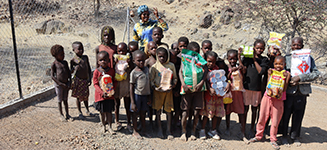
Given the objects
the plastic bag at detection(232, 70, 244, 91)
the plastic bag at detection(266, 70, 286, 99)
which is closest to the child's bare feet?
the plastic bag at detection(232, 70, 244, 91)

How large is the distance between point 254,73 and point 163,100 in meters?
1.44

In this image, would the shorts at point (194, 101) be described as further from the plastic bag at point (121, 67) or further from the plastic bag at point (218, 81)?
the plastic bag at point (121, 67)

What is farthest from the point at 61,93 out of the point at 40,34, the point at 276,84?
the point at 40,34

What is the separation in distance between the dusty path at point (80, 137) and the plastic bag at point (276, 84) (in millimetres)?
889

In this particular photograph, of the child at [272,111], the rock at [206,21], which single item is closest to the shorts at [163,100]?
the child at [272,111]

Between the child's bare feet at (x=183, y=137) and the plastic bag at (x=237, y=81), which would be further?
the child's bare feet at (x=183, y=137)

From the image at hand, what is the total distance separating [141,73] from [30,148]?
6.13 ft

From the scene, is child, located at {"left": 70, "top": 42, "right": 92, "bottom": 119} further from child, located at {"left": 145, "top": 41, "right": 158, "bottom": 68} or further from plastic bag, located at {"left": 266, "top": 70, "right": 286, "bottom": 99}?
plastic bag, located at {"left": 266, "top": 70, "right": 286, "bottom": 99}

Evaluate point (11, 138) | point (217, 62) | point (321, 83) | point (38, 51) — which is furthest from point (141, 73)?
point (38, 51)

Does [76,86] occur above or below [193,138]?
above

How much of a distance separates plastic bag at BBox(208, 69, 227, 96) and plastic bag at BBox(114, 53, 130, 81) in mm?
1293

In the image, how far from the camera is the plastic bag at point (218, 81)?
3.51 m

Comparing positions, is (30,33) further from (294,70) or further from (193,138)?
(294,70)

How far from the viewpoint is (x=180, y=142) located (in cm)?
369
